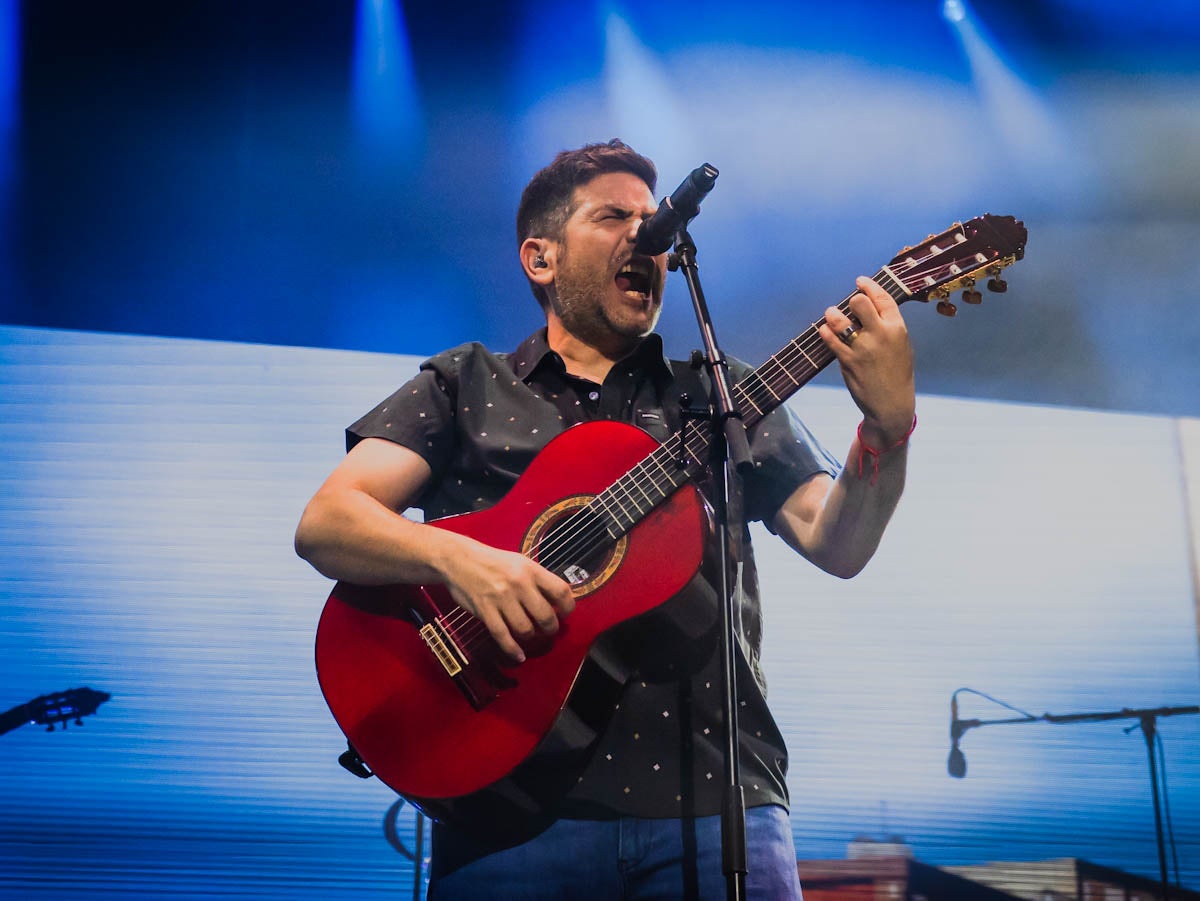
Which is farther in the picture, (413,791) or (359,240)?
(359,240)

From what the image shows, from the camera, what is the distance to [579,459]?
6.48 feet

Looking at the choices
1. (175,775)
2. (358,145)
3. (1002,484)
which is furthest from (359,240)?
(1002,484)

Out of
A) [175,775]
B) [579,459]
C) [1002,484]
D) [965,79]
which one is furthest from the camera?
[965,79]

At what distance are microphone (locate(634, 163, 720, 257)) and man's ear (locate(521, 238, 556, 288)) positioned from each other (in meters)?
0.55

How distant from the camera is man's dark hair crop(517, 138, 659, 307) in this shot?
8.31ft

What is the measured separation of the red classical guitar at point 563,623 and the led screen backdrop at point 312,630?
120 centimetres

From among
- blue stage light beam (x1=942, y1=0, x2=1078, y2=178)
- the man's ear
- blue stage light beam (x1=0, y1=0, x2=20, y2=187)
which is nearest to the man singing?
the man's ear

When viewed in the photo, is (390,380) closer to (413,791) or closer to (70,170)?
(70,170)

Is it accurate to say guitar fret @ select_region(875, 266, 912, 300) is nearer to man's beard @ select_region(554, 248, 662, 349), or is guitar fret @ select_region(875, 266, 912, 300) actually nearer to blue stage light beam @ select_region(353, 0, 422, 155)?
man's beard @ select_region(554, 248, 662, 349)

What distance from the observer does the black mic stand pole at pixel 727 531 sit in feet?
4.62

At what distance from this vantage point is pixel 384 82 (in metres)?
3.75

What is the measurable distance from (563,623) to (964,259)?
984mm

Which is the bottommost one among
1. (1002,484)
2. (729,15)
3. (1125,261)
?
(1002,484)

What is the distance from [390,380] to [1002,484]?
1939 millimetres
